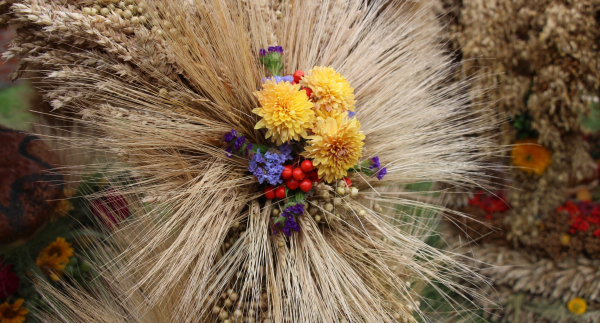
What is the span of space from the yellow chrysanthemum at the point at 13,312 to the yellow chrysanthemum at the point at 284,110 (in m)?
0.80

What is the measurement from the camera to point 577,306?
4.66 feet

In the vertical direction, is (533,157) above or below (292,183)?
below

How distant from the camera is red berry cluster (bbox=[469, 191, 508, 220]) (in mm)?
1707

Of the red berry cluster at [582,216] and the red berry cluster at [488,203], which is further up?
the red berry cluster at [488,203]

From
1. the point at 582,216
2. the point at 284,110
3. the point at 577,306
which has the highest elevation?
the point at 284,110

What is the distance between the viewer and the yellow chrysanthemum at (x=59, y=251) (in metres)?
1.00

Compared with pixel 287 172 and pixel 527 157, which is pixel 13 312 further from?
pixel 527 157

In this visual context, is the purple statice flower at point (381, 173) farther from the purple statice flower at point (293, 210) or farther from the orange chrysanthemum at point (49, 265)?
the orange chrysanthemum at point (49, 265)

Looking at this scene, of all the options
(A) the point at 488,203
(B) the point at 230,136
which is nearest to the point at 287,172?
(B) the point at 230,136

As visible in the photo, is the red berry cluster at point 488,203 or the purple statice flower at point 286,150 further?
the red berry cluster at point 488,203

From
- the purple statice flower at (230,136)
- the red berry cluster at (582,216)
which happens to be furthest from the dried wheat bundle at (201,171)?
the red berry cluster at (582,216)

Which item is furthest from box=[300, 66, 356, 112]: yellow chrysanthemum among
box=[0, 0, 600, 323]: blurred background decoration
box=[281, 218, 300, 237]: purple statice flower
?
box=[0, 0, 600, 323]: blurred background decoration

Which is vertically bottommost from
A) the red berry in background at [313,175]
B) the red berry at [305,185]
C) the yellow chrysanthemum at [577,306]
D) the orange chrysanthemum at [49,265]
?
the yellow chrysanthemum at [577,306]

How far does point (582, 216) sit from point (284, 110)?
161 centimetres
